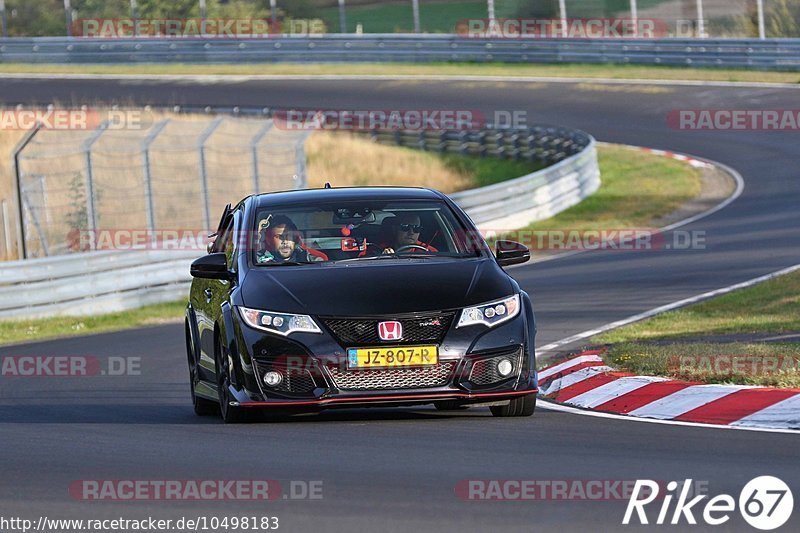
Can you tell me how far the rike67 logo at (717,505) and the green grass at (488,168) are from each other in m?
27.7

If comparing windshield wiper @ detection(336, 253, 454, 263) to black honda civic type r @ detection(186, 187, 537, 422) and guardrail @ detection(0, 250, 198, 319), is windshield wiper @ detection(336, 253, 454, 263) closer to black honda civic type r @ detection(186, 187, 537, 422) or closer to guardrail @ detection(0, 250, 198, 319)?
black honda civic type r @ detection(186, 187, 537, 422)

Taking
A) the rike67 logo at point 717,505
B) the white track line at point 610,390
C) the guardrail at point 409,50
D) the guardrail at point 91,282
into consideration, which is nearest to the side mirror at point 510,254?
the white track line at point 610,390

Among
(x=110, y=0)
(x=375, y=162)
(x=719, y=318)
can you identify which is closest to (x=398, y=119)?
(x=375, y=162)

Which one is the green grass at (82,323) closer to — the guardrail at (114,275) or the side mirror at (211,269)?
the guardrail at (114,275)

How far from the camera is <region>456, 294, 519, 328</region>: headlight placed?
9.05 meters

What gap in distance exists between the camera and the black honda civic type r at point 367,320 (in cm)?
893

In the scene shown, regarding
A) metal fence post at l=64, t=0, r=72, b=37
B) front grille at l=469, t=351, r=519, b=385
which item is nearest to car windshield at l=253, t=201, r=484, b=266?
front grille at l=469, t=351, r=519, b=385

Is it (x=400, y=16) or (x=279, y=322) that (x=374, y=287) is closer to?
(x=279, y=322)

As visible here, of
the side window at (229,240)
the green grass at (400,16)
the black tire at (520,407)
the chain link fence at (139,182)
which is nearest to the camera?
the black tire at (520,407)

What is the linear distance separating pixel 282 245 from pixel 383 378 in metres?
1.45

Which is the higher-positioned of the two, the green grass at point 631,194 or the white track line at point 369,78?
the white track line at point 369,78

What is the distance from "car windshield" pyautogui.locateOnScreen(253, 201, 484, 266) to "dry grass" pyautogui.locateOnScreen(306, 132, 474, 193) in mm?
23637

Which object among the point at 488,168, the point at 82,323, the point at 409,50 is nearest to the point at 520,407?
the point at 82,323

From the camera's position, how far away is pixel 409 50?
166ft
